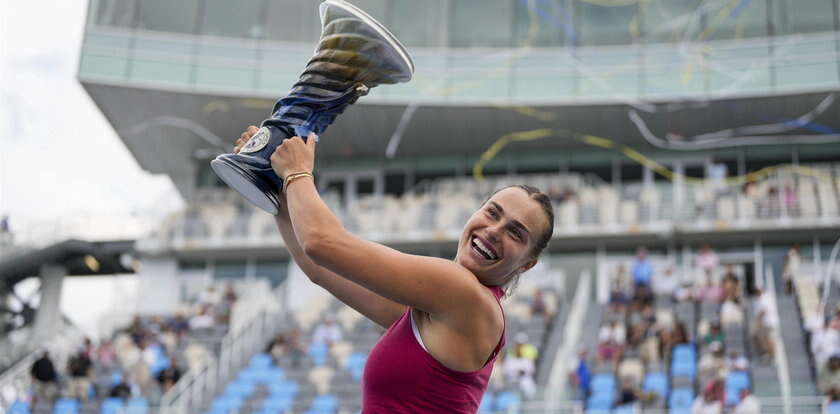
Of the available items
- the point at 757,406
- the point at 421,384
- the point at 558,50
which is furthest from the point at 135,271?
the point at 421,384

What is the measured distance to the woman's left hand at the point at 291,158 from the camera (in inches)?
107


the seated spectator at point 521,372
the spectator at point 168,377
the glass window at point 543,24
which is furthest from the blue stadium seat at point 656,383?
the glass window at point 543,24

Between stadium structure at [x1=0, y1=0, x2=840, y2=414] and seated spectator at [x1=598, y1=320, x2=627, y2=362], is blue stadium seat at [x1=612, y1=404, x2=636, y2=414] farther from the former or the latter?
stadium structure at [x1=0, y1=0, x2=840, y2=414]

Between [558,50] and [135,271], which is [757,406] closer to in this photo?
[558,50]

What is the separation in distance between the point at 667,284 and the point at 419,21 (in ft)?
32.0

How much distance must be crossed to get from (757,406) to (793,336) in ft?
18.1

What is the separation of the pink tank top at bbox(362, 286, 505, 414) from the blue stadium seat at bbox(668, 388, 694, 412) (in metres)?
12.9

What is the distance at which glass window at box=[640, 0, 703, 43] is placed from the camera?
1015 inches

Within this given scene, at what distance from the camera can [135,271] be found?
31.4 m

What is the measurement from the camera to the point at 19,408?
1889cm

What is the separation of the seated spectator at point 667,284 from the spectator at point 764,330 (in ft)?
8.50

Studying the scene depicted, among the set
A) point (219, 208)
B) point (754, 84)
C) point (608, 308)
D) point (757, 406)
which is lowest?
point (757, 406)

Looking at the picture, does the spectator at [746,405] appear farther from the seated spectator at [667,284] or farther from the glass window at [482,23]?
the glass window at [482,23]

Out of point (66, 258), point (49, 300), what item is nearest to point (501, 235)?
point (66, 258)
